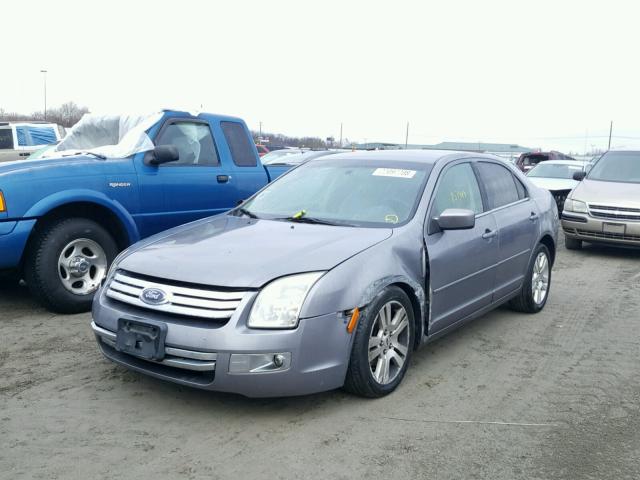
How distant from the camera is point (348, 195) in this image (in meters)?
4.77

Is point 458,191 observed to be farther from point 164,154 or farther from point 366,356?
point 164,154

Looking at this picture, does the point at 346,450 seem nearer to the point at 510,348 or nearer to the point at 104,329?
the point at 104,329

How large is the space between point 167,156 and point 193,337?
3078 mm

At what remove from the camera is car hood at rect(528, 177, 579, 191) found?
13297mm

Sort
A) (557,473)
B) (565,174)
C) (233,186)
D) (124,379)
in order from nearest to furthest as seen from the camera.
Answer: (557,473), (124,379), (233,186), (565,174)

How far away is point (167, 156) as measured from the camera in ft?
20.0

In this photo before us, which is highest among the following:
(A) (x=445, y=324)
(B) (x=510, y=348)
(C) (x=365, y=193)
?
(C) (x=365, y=193)

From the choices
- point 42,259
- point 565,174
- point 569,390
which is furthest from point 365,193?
point 565,174

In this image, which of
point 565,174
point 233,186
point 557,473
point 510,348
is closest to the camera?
point 557,473

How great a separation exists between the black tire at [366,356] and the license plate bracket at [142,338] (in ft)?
3.56

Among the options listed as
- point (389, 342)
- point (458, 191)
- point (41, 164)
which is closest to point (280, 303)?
point (389, 342)

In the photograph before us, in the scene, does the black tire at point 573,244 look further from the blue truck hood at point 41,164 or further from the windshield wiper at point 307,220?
the blue truck hood at point 41,164

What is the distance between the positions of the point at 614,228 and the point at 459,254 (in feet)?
19.7

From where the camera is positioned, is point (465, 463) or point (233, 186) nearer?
point (465, 463)
